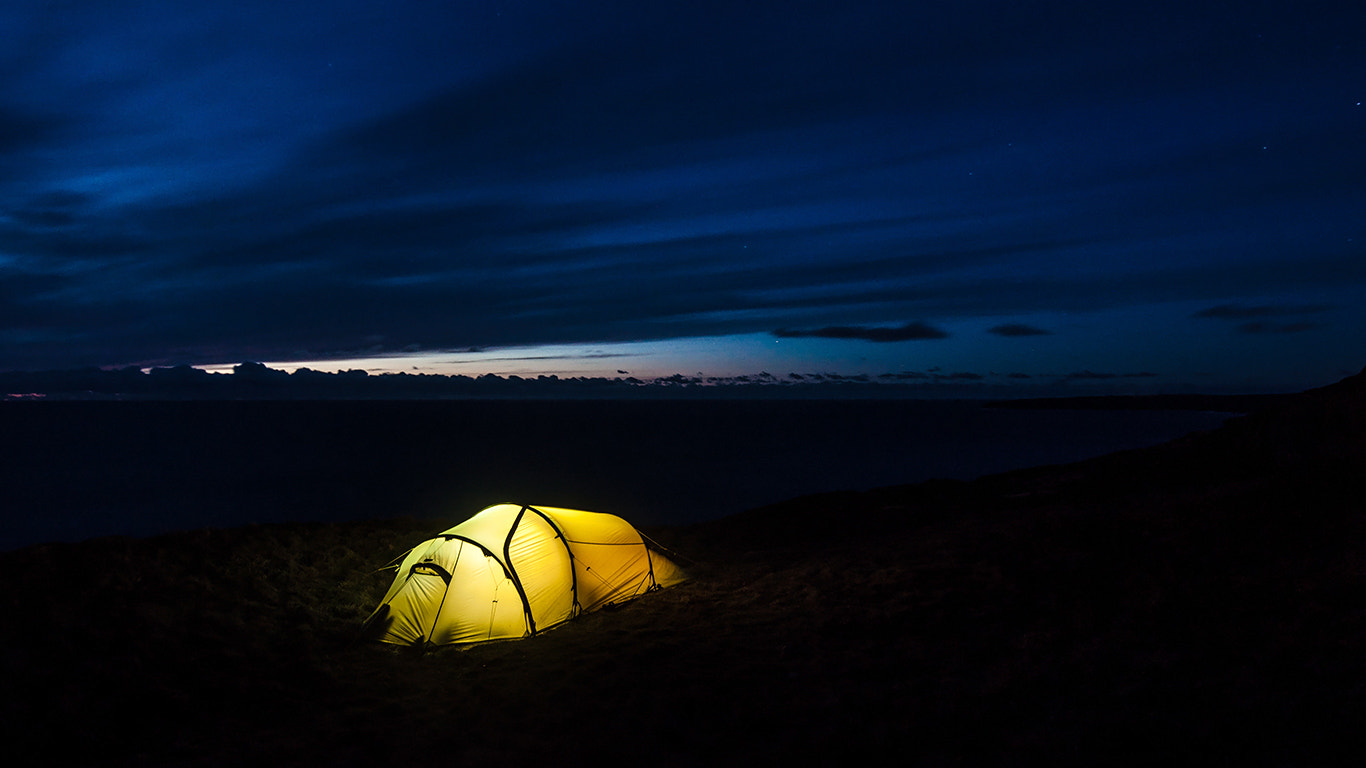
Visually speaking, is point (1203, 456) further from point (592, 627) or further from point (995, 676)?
point (592, 627)

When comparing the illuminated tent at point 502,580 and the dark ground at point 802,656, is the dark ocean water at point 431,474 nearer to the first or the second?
the illuminated tent at point 502,580

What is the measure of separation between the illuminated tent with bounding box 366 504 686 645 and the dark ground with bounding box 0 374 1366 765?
52cm

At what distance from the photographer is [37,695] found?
8078 mm

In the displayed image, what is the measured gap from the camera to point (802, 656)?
9.09m

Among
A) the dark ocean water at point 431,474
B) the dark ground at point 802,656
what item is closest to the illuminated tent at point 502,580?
the dark ground at point 802,656

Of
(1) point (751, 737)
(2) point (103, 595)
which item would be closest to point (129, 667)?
(2) point (103, 595)

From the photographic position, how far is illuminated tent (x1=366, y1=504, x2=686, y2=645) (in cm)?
1129

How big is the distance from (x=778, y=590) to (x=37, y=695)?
9770 mm

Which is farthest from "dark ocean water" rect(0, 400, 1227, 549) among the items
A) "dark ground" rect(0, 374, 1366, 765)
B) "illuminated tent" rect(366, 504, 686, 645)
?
"dark ground" rect(0, 374, 1366, 765)

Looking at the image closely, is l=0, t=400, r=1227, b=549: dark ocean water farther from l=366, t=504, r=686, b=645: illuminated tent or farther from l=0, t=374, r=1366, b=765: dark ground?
l=0, t=374, r=1366, b=765: dark ground

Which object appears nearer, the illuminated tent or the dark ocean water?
the illuminated tent

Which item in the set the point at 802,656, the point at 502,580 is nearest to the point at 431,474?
the point at 502,580

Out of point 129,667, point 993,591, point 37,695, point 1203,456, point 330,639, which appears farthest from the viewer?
point 1203,456

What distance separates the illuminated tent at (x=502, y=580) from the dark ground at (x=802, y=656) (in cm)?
52
